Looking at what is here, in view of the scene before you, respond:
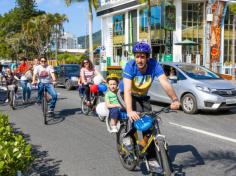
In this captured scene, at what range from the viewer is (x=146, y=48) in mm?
4719

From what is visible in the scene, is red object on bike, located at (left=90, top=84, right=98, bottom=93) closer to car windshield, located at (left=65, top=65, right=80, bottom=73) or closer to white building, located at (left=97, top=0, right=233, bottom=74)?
car windshield, located at (left=65, top=65, right=80, bottom=73)

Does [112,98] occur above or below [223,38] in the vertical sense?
below

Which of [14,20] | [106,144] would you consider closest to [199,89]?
[106,144]

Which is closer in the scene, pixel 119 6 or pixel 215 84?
pixel 215 84

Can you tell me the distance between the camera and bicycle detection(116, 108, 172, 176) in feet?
14.5

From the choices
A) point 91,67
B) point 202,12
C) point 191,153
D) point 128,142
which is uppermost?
point 202,12

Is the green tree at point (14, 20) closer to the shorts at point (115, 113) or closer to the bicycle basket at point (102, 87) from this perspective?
the bicycle basket at point (102, 87)

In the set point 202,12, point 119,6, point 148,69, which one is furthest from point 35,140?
point 119,6

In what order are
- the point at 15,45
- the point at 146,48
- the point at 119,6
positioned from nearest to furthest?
the point at 146,48, the point at 119,6, the point at 15,45

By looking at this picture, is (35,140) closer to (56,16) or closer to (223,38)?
(223,38)

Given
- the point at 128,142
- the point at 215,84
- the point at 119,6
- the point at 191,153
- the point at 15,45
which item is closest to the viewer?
the point at 128,142

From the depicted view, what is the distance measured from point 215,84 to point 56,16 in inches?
1815

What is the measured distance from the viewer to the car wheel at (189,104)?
1124 centimetres

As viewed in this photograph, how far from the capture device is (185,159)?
6273 millimetres
